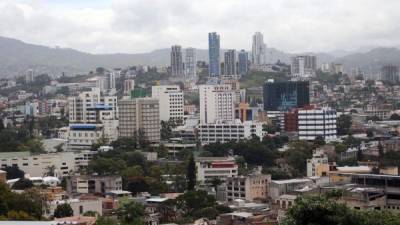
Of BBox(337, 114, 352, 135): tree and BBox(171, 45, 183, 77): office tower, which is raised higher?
BBox(171, 45, 183, 77): office tower

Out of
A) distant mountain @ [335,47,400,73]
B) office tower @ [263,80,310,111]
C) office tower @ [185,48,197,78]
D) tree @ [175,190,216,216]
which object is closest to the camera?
tree @ [175,190,216,216]

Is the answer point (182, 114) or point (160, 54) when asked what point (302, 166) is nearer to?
point (182, 114)

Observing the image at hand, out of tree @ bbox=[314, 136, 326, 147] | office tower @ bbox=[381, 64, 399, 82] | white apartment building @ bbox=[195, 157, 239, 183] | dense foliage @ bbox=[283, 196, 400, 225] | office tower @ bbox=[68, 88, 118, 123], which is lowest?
white apartment building @ bbox=[195, 157, 239, 183]

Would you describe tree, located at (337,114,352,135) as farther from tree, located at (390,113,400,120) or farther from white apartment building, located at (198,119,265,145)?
tree, located at (390,113,400,120)

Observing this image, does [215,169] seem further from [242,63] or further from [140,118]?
[242,63]

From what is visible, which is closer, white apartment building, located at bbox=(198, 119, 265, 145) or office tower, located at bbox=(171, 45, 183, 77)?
white apartment building, located at bbox=(198, 119, 265, 145)

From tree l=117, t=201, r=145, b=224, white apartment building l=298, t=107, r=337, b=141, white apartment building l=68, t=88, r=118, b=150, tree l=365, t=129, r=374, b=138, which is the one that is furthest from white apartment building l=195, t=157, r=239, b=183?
tree l=365, t=129, r=374, b=138

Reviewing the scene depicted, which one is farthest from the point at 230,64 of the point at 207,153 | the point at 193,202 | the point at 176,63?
the point at 193,202
